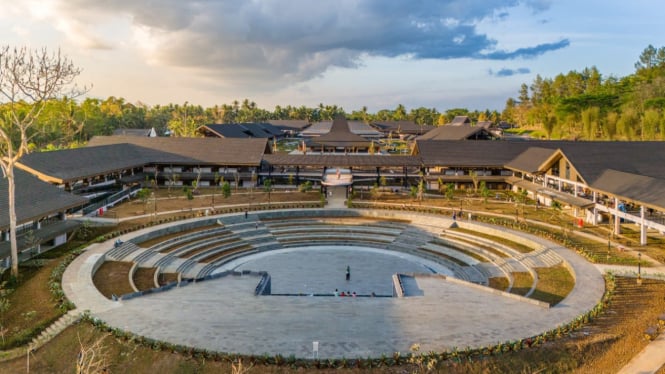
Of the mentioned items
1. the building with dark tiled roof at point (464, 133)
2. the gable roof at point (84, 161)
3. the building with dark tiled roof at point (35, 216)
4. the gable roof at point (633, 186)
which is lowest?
the building with dark tiled roof at point (35, 216)

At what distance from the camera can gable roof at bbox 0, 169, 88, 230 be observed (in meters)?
27.9

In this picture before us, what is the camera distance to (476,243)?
1390 inches

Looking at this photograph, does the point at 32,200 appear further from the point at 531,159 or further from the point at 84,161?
the point at 531,159

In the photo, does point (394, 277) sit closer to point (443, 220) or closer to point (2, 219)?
point (443, 220)

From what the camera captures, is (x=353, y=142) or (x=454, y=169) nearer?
(x=454, y=169)

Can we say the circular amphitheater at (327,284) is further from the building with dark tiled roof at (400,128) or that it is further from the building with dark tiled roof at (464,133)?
the building with dark tiled roof at (400,128)

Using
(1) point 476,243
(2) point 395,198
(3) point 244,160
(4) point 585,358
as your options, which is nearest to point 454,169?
(2) point 395,198

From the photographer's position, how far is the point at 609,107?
3612 inches

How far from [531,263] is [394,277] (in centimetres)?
1007

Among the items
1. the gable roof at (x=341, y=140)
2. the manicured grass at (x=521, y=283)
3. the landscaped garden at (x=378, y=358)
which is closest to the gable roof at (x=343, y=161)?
the gable roof at (x=341, y=140)

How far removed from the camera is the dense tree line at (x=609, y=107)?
75438 mm

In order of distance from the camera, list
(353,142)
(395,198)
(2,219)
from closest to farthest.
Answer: (2,219) → (395,198) → (353,142)

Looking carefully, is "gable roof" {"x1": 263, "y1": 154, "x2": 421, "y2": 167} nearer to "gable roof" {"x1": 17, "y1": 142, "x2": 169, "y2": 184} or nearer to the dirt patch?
"gable roof" {"x1": 17, "y1": 142, "x2": 169, "y2": 184}

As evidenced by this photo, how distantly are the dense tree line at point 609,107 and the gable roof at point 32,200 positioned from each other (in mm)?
78886
